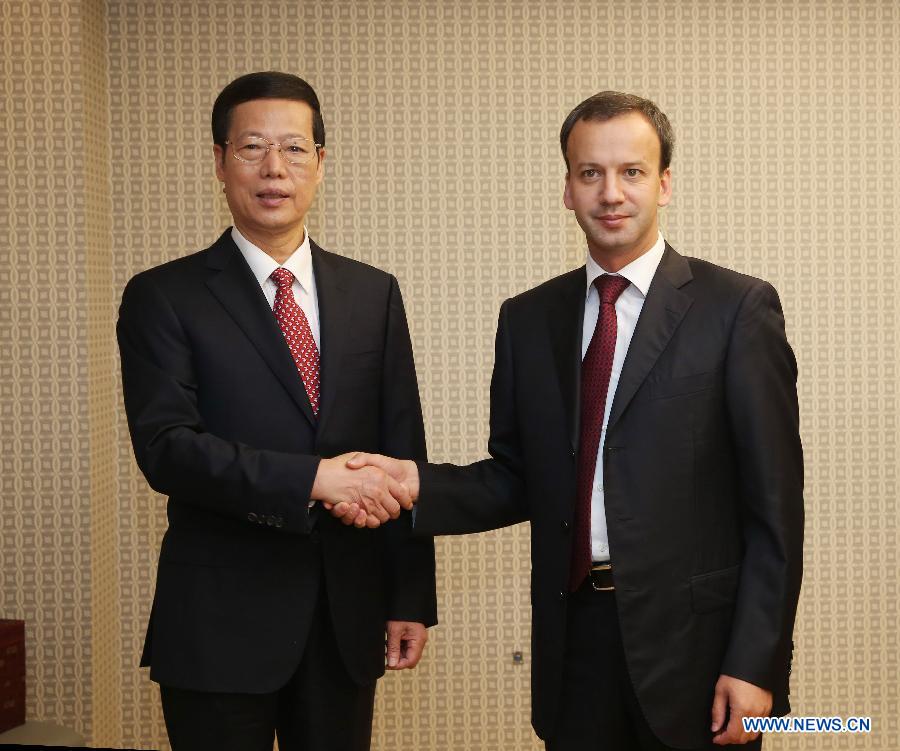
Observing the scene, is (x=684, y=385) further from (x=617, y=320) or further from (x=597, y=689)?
(x=597, y=689)

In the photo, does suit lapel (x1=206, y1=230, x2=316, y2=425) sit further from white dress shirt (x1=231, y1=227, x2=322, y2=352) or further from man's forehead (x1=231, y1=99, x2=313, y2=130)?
man's forehead (x1=231, y1=99, x2=313, y2=130)

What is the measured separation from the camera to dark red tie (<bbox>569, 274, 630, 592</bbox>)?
6.57 ft

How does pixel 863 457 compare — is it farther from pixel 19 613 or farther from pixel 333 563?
pixel 19 613

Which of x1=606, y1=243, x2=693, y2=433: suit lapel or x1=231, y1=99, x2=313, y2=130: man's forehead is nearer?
x1=606, y1=243, x2=693, y2=433: suit lapel

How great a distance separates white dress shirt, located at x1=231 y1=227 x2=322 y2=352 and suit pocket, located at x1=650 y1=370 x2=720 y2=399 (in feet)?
2.22

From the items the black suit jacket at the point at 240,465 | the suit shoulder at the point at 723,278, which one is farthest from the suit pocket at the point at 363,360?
the suit shoulder at the point at 723,278

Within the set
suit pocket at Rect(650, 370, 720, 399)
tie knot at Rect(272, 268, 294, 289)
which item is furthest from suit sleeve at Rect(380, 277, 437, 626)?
suit pocket at Rect(650, 370, 720, 399)

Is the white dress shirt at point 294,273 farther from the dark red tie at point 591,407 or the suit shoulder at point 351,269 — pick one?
the dark red tie at point 591,407

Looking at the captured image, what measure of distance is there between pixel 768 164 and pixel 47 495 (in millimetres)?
2493

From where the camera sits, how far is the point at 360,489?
2068mm

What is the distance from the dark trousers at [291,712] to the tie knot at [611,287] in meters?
0.80

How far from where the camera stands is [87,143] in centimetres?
324

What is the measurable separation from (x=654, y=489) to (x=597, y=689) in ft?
Result: 1.24

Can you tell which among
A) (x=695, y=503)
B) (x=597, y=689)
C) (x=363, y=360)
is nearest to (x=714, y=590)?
(x=695, y=503)
